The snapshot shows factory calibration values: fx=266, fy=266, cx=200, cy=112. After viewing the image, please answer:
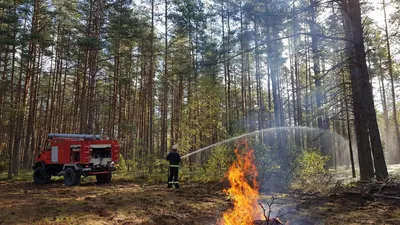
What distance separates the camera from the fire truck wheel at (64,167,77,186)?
12277mm

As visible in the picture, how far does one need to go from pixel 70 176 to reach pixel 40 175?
2183 millimetres

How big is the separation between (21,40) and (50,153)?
7.69 metres

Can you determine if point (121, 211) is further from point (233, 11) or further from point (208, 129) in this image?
point (233, 11)

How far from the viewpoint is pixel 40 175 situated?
527 inches

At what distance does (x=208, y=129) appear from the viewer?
1778 cm

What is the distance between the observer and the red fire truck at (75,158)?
12.4 m

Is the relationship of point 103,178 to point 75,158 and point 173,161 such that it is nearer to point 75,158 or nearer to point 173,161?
point 75,158

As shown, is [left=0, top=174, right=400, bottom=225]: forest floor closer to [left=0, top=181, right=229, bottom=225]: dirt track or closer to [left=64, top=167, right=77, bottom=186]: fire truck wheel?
[left=0, top=181, right=229, bottom=225]: dirt track

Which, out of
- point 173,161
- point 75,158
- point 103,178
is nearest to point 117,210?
point 173,161

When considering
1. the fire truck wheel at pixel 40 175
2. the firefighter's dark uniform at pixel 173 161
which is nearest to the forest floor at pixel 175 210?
the firefighter's dark uniform at pixel 173 161

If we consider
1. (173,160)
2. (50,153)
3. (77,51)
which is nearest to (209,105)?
(173,160)

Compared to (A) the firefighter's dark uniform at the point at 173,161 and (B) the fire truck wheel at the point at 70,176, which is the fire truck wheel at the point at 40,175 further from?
(A) the firefighter's dark uniform at the point at 173,161

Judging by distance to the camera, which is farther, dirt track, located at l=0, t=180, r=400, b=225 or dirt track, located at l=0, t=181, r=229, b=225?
dirt track, located at l=0, t=181, r=229, b=225

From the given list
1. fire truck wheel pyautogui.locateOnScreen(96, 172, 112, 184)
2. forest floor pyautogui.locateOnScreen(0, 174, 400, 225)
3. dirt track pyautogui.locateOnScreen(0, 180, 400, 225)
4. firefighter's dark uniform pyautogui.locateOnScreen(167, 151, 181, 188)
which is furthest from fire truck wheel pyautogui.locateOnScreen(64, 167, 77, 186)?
firefighter's dark uniform pyautogui.locateOnScreen(167, 151, 181, 188)
